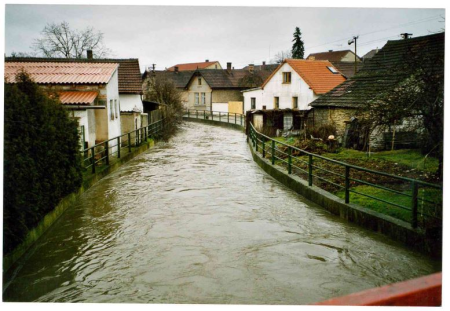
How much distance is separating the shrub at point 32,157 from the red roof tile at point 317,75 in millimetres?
26760

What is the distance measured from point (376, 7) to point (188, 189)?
6.77m

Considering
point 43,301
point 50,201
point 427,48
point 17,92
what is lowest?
point 43,301

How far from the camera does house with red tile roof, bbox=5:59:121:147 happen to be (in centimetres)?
1447

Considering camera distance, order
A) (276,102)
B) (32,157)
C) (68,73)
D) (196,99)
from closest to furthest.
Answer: (32,157)
(68,73)
(276,102)
(196,99)

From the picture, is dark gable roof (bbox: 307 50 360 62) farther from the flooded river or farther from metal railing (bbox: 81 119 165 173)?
the flooded river

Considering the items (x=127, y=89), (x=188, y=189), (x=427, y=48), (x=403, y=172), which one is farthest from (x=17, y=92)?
(x=127, y=89)

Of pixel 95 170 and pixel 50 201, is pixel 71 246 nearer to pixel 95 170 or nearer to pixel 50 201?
pixel 50 201

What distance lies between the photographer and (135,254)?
22.3 feet

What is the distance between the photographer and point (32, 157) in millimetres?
7355

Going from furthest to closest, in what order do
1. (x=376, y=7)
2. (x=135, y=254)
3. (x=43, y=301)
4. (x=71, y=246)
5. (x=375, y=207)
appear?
(x=375, y=207) < (x=71, y=246) < (x=135, y=254) < (x=376, y=7) < (x=43, y=301)

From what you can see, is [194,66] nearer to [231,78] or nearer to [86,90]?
[231,78]

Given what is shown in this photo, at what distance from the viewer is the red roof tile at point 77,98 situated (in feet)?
46.8

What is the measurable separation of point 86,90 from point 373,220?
38.6ft

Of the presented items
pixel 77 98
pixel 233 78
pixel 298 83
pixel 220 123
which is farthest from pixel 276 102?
pixel 77 98
